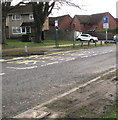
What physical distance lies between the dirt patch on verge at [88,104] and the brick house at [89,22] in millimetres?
66410

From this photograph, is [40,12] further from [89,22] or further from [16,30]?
[89,22]

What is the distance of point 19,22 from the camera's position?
2037 inches

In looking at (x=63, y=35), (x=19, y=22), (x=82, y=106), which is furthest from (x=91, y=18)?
(x=82, y=106)

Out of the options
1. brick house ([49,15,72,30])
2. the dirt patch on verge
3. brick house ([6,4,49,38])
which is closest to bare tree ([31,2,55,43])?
brick house ([6,4,49,38])

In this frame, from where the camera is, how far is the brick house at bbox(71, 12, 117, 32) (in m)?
72.4

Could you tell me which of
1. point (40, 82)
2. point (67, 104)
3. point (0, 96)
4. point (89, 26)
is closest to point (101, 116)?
point (67, 104)

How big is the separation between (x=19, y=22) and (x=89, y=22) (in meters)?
29.1

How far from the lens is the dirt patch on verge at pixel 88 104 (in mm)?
4453

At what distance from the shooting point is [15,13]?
168ft

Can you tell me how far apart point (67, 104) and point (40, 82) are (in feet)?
9.12

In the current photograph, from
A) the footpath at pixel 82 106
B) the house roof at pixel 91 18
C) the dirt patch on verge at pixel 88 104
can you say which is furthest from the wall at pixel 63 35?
the footpath at pixel 82 106

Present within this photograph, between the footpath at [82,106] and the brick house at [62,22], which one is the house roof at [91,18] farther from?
the footpath at [82,106]

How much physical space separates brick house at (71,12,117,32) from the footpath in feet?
218

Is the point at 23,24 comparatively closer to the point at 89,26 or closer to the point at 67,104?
the point at 89,26
